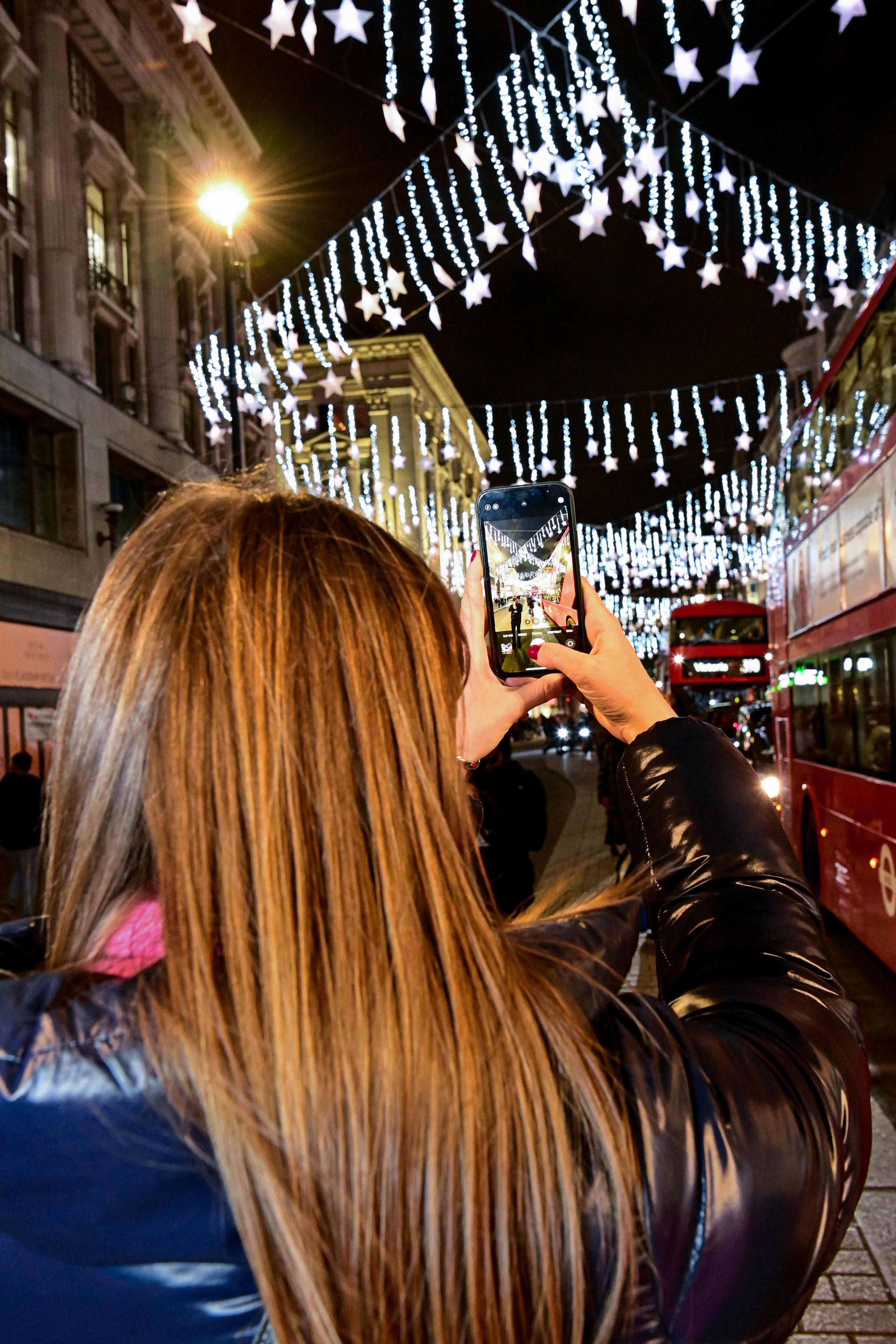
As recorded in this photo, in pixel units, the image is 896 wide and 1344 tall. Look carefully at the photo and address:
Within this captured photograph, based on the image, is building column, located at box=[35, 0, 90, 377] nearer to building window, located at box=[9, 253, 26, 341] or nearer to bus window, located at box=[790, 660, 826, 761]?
building window, located at box=[9, 253, 26, 341]

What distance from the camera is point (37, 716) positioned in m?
18.0

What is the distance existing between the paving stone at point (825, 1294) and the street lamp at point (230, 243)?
1201 cm

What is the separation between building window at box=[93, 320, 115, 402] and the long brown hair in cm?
2254

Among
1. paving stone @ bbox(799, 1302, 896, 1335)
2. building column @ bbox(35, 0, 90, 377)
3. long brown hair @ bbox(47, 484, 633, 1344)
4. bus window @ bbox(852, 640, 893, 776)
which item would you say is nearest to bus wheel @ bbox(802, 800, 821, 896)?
bus window @ bbox(852, 640, 893, 776)

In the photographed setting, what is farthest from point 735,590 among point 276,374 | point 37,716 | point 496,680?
point 496,680

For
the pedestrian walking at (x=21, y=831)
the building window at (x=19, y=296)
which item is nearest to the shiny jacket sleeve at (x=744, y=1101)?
the pedestrian walking at (x=21, y=831)

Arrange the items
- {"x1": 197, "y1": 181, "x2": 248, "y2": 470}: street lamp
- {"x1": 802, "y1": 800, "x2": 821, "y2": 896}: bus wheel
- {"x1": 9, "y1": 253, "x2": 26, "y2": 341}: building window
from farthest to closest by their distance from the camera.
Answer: {"x1": 9, "y1": 253, "x2": 26, "y2": 341}: building window < {"x1": 197, "y1": 181, "x2": 248, "y2": 470}: street lamp < {"x1": 802, "y1": 800, "x2": 821, "y2": 896}: bus wheel

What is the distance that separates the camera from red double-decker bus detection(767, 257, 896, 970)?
718 cm

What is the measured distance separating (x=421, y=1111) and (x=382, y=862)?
0.23 m

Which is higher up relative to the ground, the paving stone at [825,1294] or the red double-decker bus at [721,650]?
the red double-decker bus at [721,650]

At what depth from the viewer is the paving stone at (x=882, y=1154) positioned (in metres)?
4.32

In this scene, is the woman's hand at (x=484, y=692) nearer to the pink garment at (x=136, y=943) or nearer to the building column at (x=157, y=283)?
the pink garment at (x=136, y=943)

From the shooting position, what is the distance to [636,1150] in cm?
96

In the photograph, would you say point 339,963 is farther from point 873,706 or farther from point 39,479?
point 39,479
